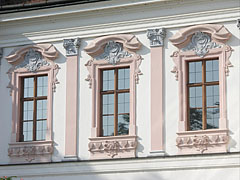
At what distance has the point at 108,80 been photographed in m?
24.6

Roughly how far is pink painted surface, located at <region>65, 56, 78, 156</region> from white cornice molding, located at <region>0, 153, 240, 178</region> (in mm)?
515

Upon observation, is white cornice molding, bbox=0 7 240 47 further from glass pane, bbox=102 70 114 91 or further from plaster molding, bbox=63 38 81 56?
glass pane, bbox=102 70 114 91

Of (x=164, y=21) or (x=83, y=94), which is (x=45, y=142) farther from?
(x=164, y=21)

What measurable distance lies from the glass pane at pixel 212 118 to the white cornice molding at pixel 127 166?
87 cm

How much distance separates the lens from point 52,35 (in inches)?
1003

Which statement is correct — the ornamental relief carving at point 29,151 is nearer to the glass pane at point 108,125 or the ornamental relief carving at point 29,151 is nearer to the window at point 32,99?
the window at point 32,99

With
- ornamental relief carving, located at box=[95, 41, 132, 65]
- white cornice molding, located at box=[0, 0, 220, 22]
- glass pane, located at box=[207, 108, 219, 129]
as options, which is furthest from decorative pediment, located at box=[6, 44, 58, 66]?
glass pane, located at box=[207, 108, 219, 129]

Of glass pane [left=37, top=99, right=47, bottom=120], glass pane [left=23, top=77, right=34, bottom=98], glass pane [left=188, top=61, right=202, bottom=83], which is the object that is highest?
glass pane [left=188, top=61, right=202, bottom=83]

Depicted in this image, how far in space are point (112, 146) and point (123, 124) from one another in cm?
71

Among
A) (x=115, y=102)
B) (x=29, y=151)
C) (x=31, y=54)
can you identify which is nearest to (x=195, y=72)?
(x=115, y=102)

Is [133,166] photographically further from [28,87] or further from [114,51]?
[28,87]

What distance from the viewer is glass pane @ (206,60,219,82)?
914 inches

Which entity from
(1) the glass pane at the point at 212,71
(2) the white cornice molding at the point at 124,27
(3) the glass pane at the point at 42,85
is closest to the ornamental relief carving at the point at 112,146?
(3) the glass pane at the point at 42,85

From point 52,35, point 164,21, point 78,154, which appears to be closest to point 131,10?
point 164,21
